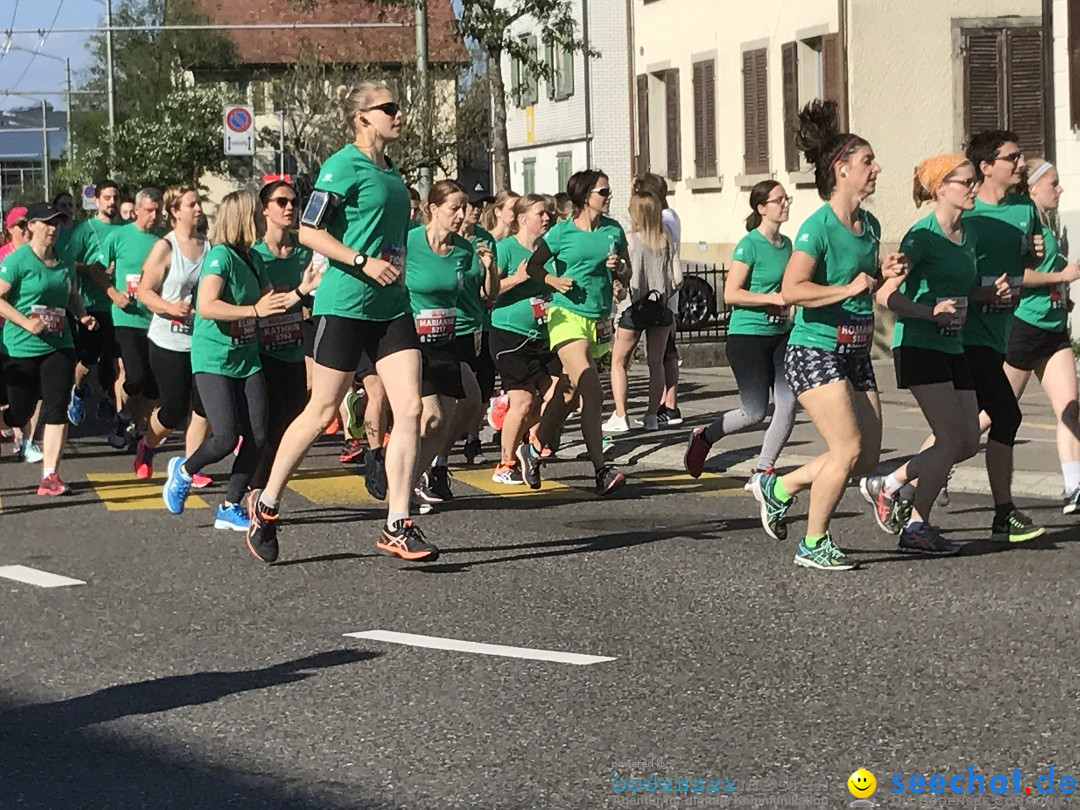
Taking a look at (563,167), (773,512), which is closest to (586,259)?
(773,512)

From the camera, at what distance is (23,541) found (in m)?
11.1

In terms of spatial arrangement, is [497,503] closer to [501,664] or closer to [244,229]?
[244,229]

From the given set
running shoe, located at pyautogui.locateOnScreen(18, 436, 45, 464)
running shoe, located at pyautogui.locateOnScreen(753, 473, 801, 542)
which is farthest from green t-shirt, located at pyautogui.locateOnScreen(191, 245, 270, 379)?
running shoe, located at pyautogui.locateOnScreen(18, 436, 45, 464)

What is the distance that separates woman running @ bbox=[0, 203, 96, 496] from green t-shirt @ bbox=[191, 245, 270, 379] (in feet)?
7.58

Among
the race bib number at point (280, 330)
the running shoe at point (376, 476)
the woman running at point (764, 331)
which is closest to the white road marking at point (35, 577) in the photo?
the race bib number at point (280, 330)

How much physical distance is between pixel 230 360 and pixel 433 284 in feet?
3.67

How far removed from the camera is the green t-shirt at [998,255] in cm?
984

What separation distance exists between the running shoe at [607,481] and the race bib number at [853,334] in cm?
339

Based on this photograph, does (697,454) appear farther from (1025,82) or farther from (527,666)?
(1025,82)

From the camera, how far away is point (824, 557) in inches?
364

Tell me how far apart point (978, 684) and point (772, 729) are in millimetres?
886

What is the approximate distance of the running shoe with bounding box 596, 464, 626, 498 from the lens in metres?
12.5

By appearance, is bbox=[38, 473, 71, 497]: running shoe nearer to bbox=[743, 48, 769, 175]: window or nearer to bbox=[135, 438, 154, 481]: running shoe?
bbox=[135, 438, 154, 481]: running shoe

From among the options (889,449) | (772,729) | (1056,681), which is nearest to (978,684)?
(1056,681)
